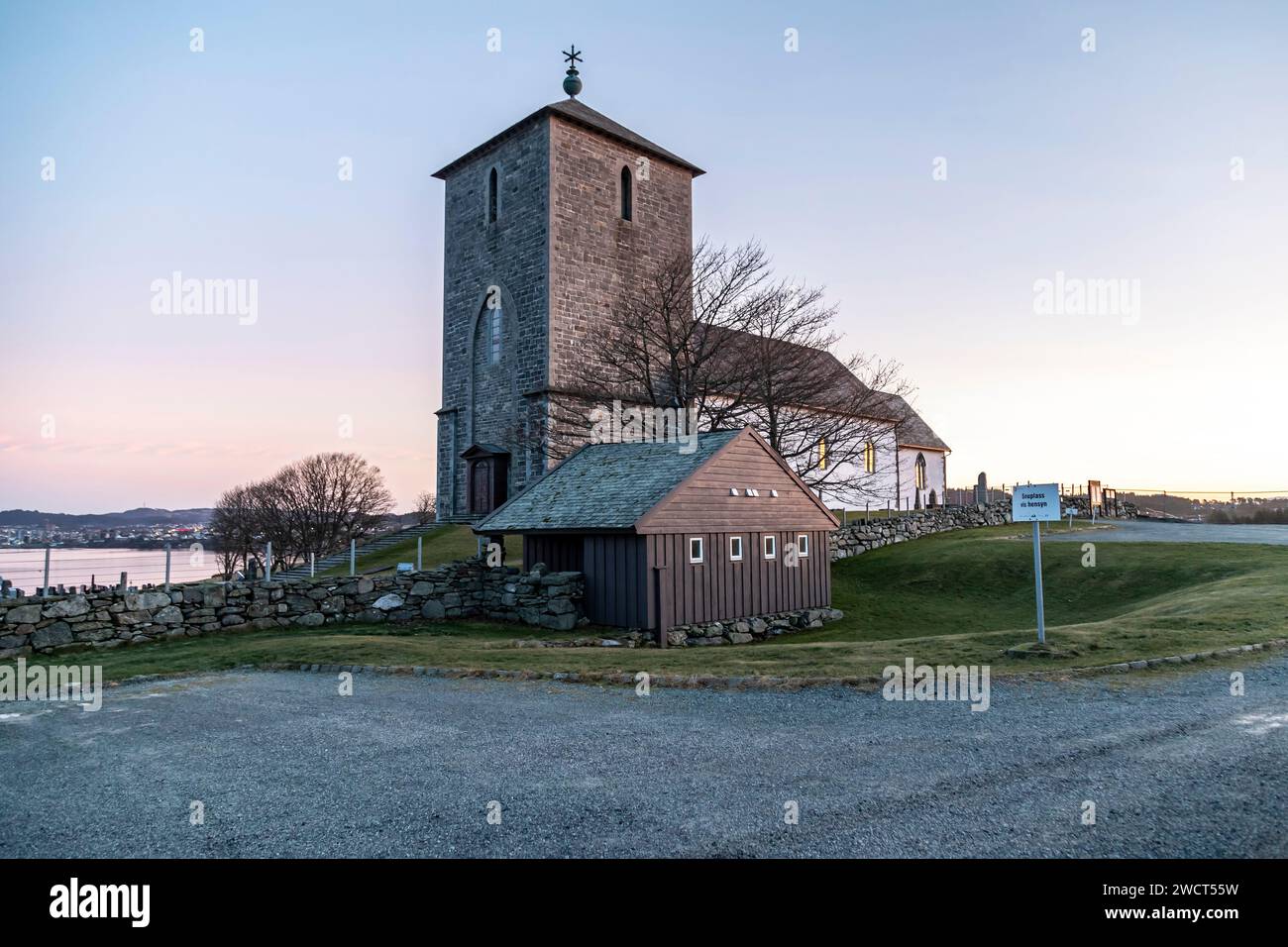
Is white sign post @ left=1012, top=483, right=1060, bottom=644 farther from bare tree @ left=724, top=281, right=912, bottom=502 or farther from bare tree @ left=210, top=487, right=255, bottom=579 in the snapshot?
bare tree @ left=210, top=487, right=255, bottom=579

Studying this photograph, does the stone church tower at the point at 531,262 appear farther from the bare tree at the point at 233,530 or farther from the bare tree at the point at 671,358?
the bare tree at the point at 233,530

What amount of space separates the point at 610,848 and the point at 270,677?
9.62 m

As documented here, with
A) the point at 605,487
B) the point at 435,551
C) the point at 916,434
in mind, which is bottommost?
the point at 435,551

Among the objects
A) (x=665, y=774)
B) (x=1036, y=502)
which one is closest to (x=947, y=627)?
(x=1036, y=502)

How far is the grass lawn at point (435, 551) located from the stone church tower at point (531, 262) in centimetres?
306

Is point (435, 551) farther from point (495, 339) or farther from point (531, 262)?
point (531, 262)

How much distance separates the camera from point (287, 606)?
19.7 m

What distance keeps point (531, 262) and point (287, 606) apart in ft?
74.4

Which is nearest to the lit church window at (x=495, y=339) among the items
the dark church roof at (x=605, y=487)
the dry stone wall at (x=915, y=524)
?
the dark church roof at (x=605, y=487)

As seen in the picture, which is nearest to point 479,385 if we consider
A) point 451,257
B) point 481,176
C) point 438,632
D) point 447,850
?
point 451,257

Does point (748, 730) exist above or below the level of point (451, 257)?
below

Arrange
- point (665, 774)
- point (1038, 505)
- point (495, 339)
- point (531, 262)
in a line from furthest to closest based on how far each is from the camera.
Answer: point (495, 339)
point (531, 262)
point (1038, 505)
point (665, 774)

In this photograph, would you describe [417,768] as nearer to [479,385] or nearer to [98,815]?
[98,815]

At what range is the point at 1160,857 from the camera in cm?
503
